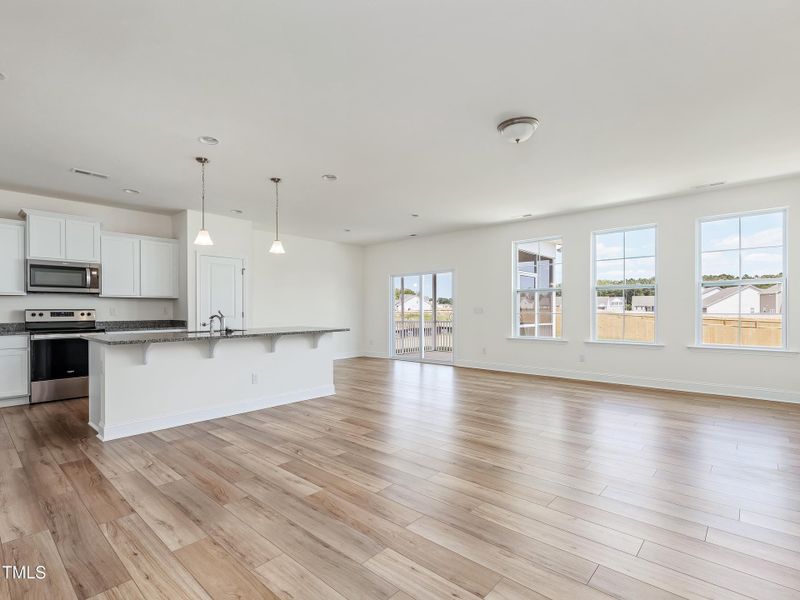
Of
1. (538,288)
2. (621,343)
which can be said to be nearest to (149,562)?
(621,343)

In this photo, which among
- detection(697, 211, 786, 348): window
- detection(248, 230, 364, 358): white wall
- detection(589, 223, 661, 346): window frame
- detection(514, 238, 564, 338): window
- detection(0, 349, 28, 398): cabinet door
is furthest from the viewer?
detection(248, 230, 364, 358): white wall

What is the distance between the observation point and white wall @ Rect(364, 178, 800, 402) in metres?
5.07

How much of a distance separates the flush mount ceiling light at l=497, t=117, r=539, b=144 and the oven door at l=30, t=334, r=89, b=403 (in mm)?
5584

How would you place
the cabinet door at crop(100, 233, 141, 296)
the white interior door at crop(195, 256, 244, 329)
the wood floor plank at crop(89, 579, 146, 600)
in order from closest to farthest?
1. the wood floor plank at crop(89, 579, 146, 600)
2. the cabinet door at crop(100, 233, 141, 296)
3. the white interior door at crop(195, 256, 244, 329)

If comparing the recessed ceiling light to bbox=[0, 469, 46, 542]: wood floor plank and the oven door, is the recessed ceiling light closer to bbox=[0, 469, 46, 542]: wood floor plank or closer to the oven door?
bbox=[0, 469, 46, 542]: wood floor plank

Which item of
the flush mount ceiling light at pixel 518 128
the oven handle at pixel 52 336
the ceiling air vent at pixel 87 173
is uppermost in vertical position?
the flush mount ceiling light at pixel 518 128

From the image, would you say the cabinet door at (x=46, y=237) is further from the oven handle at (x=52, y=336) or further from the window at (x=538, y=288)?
the window at (x=538, y=288)

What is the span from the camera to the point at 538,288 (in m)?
7.13

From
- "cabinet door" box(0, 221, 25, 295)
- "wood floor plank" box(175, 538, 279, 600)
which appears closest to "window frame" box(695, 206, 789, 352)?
"wood floor plank" box(175, 538, 279, 600)

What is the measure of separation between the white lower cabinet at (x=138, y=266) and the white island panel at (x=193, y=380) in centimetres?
205

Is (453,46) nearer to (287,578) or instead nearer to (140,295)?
(287,578)

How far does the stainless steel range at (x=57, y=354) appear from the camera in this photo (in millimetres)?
4941

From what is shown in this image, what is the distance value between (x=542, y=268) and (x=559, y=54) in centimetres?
500

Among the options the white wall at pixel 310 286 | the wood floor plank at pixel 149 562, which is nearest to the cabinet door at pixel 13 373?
the white wall at pixel 310 286
